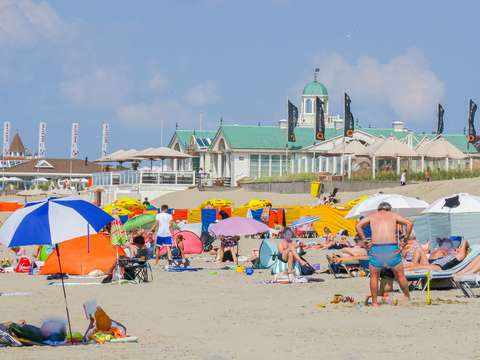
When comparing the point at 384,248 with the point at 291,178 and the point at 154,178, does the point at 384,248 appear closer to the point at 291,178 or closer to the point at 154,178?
the point at 291,178

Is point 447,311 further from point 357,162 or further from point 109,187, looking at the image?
point 109,187

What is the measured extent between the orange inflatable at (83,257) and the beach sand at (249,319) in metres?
0.54

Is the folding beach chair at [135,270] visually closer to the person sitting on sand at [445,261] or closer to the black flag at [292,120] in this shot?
the person sitting on sand at [445,261]

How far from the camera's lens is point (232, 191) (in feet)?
169

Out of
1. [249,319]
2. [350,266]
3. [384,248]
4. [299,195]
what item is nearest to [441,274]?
[384,248]

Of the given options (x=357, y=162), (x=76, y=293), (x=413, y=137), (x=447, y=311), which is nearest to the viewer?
(x=447, y=311)

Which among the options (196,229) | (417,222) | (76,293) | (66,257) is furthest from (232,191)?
(76,293)

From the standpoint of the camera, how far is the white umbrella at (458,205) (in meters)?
19.4

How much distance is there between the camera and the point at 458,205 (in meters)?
19.7

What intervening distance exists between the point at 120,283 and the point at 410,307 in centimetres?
598

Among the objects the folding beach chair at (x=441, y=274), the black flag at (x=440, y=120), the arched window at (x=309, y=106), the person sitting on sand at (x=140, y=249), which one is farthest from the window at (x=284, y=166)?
the folding beach chair at (x=441, y=274)

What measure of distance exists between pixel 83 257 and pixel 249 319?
7329mm

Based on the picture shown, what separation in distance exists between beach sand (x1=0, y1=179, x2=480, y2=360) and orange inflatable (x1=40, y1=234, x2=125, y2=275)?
54cm

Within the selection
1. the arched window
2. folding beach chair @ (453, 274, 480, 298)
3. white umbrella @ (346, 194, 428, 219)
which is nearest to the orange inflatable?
white umbrella @ (346, 194, 428, 219)
